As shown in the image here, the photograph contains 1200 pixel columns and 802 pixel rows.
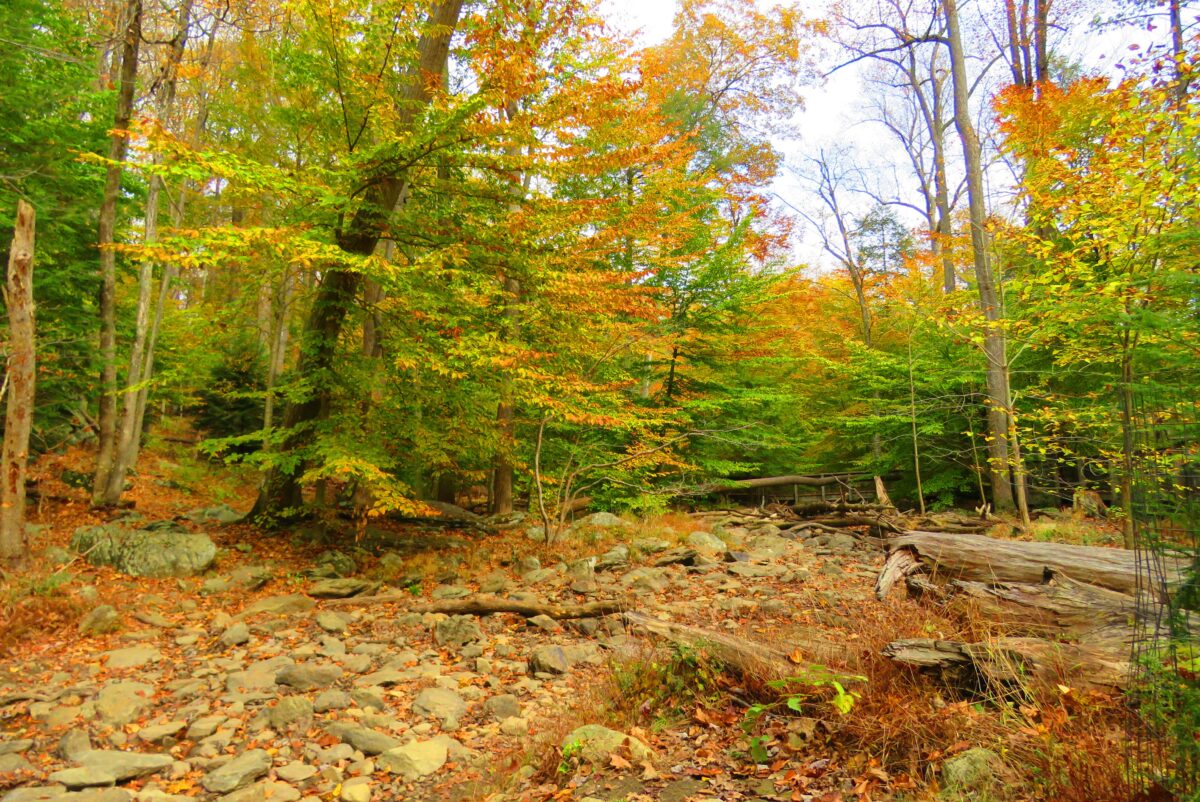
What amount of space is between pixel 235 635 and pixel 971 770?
21.6 feet

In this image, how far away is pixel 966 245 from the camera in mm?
16109

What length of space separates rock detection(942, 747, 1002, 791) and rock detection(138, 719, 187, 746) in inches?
203

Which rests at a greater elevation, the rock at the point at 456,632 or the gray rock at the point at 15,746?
the rock at the point at 456,632

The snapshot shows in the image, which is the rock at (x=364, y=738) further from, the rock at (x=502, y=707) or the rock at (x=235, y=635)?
the rock at (x=235, y=635)

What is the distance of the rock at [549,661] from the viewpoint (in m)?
5.52

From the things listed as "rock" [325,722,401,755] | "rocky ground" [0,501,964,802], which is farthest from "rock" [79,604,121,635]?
"rock" [325,722,401,755]

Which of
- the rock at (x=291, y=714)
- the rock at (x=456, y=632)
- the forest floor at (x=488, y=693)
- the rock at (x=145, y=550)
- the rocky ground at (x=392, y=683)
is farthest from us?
the rock at (x=145, y=550)

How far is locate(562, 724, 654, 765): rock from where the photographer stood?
3.28m

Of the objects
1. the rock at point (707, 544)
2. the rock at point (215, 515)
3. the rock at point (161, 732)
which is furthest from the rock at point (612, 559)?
the rock at point (215, 515)

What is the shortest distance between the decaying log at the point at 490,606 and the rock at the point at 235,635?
1139 millimetres

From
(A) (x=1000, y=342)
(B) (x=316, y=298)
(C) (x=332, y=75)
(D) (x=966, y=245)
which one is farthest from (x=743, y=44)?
(B) (x=316, y=298)

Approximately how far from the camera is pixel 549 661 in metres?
5.57

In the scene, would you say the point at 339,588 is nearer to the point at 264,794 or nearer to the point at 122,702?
the point at 122,702

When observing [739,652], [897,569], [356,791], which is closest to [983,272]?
[897,569]
